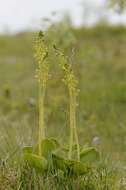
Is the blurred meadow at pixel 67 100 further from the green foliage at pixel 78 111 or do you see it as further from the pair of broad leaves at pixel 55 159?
the pair of broad leaves at pixel 55 159

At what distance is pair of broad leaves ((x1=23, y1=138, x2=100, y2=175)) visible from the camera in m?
3.10

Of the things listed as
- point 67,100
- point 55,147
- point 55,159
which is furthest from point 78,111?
point 55,159

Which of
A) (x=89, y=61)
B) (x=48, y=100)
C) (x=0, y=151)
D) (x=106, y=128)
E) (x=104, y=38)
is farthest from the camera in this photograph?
(x=104, y=38)

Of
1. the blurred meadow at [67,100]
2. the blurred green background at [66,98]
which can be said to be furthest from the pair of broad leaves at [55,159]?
the blurred green background at [66,98]

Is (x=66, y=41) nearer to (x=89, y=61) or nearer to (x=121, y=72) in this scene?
(x=89, y=61)

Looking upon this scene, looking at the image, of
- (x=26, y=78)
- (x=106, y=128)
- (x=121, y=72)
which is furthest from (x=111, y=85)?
(x=106, y=128)

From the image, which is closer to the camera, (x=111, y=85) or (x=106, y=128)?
(x=106, y=128)

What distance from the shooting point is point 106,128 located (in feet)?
23.9

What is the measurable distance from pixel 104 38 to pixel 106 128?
10894mm

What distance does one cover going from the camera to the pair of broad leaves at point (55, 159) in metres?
3.10

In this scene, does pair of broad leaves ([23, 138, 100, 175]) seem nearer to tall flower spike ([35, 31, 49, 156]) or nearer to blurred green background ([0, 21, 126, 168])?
tall flower spike ([35, 31, 49, 156])

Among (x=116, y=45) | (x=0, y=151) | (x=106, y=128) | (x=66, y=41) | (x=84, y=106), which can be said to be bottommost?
(x=0, y=151)

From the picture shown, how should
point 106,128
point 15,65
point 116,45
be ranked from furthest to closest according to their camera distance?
point 116,45 < point 15,65 < point 106,128

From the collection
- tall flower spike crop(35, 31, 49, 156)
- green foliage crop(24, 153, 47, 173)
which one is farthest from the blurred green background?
green foliage crop(24, 153, 47, 173)
